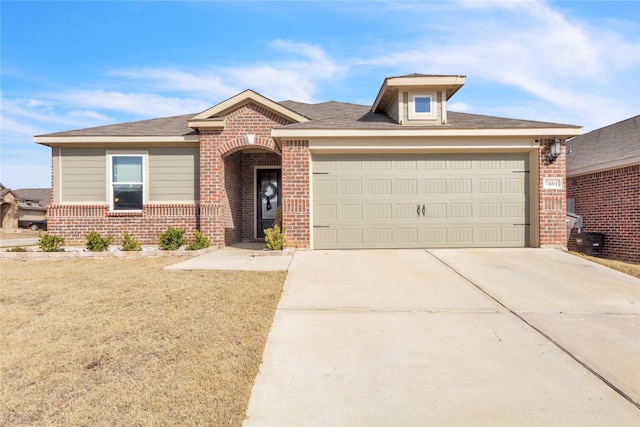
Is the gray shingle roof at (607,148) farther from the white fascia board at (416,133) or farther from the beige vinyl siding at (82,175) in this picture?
the beige vinyl siding at (82,175)

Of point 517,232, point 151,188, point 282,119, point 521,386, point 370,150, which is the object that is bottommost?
point 521,386

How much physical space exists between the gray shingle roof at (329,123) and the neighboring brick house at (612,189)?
12.0 ft

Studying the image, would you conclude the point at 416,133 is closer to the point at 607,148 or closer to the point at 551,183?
the point at 551,183

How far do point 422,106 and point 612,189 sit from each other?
690 centimetres

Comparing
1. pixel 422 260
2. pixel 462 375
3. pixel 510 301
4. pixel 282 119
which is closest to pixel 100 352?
pixel 462 375

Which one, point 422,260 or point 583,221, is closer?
point 422,260

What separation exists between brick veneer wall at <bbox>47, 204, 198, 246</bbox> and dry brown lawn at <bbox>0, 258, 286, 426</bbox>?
16.2 ft

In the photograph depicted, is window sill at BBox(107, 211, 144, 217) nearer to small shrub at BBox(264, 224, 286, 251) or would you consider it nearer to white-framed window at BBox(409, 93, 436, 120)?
small shrub at BBox(264, 224, 286, 251)

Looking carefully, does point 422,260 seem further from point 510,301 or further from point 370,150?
point 370,150

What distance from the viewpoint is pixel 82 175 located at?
10969mm

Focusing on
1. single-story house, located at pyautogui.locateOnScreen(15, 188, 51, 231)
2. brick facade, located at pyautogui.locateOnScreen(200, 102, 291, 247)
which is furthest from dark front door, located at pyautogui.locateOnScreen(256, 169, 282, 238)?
single-story house, located at pyautogui.locateOnScreen(15, 188, 51, 231)

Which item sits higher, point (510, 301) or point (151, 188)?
point (151, 188)

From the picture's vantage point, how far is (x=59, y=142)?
10.7 meters

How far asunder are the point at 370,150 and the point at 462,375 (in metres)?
6.54
